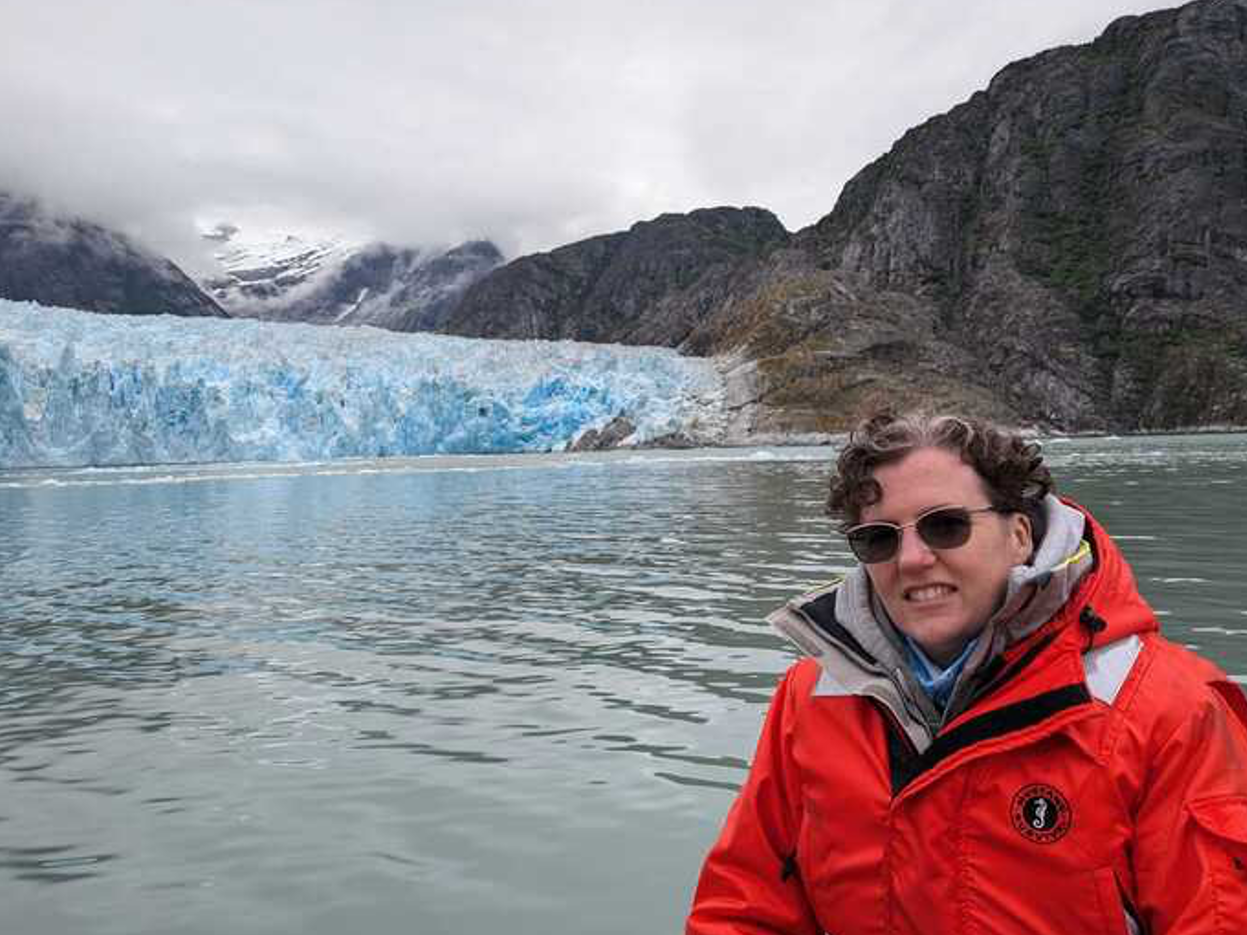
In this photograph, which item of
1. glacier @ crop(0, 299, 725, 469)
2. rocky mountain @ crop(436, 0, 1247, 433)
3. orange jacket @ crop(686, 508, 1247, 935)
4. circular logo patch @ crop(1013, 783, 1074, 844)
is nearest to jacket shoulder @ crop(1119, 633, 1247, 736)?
orange jacket @ crop(686, 508, 1247, 935)

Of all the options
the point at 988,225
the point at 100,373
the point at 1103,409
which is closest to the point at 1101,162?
the point at 988,225

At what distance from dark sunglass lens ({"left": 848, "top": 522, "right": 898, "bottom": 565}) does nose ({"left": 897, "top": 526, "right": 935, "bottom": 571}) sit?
29 mm

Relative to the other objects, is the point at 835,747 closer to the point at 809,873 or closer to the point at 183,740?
the point at 809,873

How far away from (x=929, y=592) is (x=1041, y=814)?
0.60 meters

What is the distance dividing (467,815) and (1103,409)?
416 ft

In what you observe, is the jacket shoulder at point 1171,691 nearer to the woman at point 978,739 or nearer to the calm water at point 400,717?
the woman at point 978,739

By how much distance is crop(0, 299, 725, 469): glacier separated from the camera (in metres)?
59.4

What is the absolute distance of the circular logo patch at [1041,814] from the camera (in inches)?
94.9

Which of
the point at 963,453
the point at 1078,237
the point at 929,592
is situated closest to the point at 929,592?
the point at 929,592

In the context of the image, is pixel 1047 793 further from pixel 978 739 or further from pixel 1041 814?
pixel 978 739

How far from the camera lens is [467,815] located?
5742mm

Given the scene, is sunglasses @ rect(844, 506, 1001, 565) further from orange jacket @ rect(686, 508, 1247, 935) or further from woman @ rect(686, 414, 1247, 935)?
orange jacket @ rect(686, 508, 1247, 935)

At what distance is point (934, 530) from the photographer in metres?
2.75

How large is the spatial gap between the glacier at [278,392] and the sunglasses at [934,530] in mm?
62800
